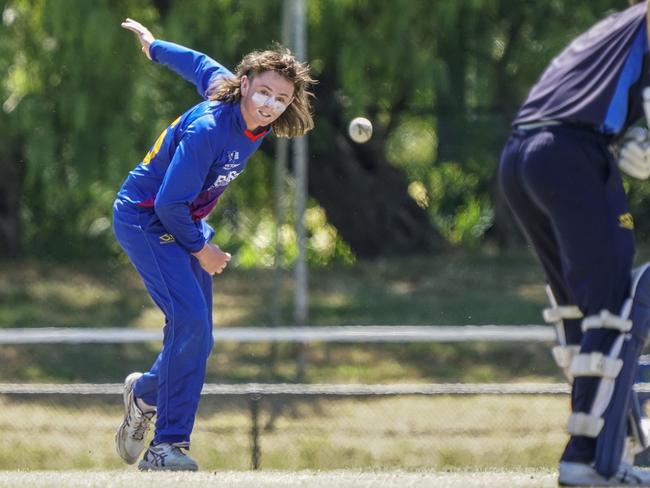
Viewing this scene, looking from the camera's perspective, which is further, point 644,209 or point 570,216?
point 644,209

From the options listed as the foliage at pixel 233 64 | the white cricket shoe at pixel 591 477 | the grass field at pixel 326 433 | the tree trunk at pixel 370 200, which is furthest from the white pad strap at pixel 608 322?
the tree trunk at pixel 370 200

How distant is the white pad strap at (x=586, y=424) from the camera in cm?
401

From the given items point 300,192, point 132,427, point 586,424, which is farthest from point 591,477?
point 300,192

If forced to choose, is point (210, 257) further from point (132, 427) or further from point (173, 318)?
point (132, 427)

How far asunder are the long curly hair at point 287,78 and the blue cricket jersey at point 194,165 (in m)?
0.06

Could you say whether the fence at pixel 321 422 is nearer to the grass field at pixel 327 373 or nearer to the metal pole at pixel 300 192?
the grass field at pixel 327 373

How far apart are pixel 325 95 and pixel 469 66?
132cm

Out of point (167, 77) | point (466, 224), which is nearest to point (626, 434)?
point (167, 77)

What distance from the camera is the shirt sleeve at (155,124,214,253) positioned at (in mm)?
4617

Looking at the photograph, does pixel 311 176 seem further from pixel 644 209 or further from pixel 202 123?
pixel 202 123

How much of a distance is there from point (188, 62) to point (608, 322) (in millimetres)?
1989

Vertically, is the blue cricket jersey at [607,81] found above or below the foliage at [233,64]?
above

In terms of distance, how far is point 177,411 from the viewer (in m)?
4.89

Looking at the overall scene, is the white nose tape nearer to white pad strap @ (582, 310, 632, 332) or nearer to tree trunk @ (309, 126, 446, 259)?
white pad strap @ (582, 310, 632, 332)
